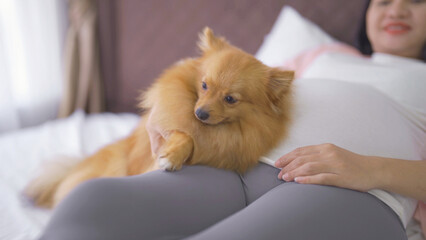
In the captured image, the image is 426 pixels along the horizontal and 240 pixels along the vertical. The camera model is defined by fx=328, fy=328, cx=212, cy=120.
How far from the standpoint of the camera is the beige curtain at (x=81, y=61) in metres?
2.84

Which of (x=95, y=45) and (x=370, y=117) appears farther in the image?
(x=95, y=45)

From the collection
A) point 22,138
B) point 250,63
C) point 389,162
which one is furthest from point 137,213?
point 22,138

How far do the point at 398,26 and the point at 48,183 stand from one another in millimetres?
1809

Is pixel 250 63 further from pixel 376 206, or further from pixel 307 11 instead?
pixel 307 11

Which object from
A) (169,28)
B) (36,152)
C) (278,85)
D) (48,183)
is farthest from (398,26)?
(36,152)

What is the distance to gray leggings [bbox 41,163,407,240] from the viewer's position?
32.7 inches

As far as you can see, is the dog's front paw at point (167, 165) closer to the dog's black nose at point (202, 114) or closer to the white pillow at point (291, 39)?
the dog's black nose at point (202, 114)

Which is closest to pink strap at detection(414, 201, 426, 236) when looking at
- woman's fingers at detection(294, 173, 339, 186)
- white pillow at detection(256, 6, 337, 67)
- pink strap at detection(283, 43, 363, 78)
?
woman's fingers at detection(294, 173, 339, 186)

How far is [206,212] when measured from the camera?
0.98 metres

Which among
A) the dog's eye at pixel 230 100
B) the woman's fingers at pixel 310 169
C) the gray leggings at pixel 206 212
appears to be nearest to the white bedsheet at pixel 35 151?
the gray leggings at pixel 206 212

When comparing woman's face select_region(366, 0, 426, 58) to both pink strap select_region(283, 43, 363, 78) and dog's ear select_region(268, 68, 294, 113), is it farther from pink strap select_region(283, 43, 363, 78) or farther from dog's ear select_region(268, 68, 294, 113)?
dog's ear select_region(268, 68, 294, 113)

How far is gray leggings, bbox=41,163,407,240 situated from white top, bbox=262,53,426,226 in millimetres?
145

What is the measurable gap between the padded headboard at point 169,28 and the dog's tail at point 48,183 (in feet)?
4.10

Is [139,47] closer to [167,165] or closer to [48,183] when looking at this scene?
[48,183]
